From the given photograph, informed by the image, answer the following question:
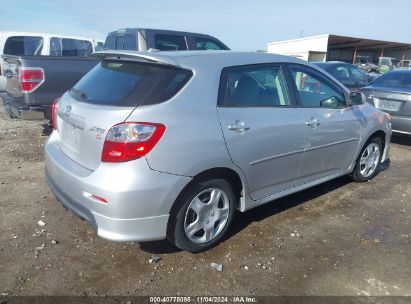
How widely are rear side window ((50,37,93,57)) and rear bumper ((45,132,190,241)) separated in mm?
8424

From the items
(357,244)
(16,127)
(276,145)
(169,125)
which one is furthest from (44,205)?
(16,127)

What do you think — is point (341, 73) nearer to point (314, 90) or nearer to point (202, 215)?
point (314, 90)

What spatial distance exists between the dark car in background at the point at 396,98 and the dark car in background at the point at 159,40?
3.40 meters

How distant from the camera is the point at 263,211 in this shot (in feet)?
13.7

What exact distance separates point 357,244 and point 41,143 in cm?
548

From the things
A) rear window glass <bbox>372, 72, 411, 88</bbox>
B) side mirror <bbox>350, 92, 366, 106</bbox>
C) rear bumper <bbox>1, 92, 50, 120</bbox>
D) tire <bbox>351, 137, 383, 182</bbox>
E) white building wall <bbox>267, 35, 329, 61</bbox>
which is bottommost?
white building wall <bbox>267, 35, 329, 61</bbox>

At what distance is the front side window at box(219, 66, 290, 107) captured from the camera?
3180 millimetres

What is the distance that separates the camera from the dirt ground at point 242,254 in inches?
112

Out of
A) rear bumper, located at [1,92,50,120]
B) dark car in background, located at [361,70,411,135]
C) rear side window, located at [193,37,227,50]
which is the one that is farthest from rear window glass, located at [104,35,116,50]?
dark car in background, located at [361,70,411,135]

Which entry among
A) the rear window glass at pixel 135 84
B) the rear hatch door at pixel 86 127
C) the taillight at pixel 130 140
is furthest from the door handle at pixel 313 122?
the rear hatch door at pixel 86 127

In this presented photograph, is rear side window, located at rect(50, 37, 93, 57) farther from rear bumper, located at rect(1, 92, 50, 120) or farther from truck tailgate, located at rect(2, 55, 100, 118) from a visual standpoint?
rear bumper, located at rect(1, 92, 50, 120)

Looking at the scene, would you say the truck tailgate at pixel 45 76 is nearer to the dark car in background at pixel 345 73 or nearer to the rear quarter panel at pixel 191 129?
the rear quarter panel at pixel 191 129

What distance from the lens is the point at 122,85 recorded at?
295 cm

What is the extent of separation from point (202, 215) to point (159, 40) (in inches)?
217
